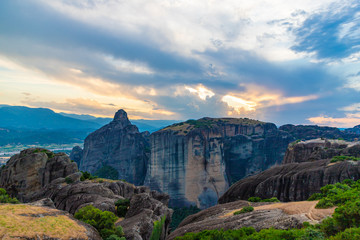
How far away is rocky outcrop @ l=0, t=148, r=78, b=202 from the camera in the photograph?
1714 inches

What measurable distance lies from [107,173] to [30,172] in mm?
78881

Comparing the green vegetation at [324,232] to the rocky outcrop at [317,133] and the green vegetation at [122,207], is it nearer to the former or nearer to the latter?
the green vegetation at [122,207]

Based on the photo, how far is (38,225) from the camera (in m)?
14.3

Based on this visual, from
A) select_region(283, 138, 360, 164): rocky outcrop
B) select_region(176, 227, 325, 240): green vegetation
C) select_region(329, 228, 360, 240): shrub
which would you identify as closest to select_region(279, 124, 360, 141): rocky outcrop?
select_region(283, 138, 360, 164): rocky outcrop

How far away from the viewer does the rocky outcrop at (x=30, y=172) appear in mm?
43531

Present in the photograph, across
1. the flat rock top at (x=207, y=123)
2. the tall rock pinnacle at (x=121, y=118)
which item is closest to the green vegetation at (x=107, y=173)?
the tall rock pinnacle at (x=121, y=118)

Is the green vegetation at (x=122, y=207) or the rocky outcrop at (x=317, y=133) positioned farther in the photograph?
the rocky outcrop at (x=317, y=133)

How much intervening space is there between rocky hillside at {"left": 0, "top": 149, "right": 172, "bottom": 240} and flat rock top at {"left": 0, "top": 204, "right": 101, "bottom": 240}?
18.3ft

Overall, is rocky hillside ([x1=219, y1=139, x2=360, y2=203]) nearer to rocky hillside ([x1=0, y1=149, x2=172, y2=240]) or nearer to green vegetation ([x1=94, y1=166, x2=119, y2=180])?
rocky hillside ([x1=0, y1=149, x2=172, y2=240])

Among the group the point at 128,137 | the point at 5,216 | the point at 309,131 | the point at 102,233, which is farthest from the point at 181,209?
the point at 309,131

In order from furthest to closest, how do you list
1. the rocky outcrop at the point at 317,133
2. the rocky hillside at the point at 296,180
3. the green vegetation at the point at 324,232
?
1. the rocky outcrop at the point at 317,133
2. the rocky hillside at the point at 296,180
3. the green vegetation at the point at 324,232

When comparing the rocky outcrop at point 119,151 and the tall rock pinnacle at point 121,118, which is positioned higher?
the tall rock pinnacle at point 121,118

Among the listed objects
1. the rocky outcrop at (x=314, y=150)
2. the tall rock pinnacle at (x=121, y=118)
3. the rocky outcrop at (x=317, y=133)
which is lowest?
the rocky outcrop at (x=314, y=150)

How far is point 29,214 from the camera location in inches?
616
